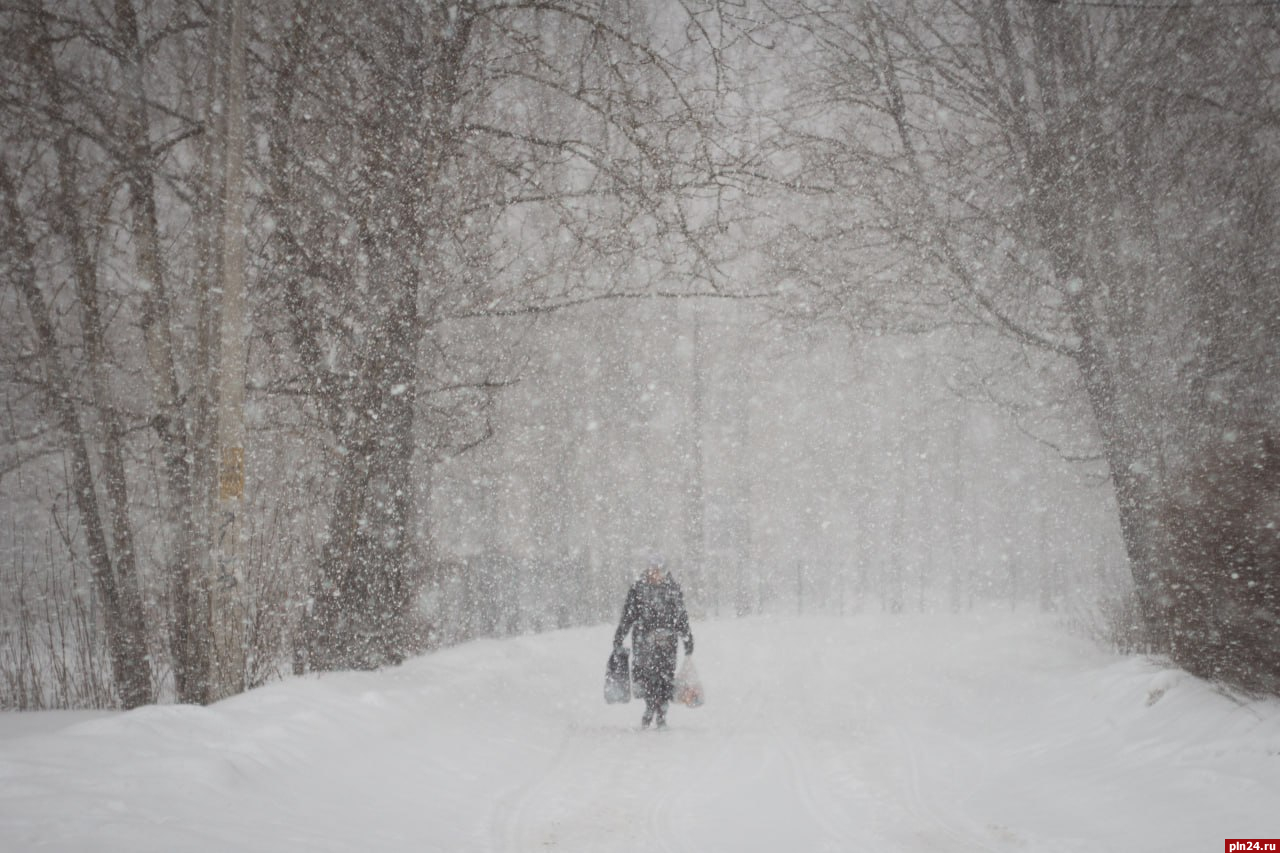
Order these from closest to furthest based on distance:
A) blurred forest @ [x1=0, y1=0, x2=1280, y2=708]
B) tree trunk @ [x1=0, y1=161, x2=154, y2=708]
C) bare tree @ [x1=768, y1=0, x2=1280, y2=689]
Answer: blurred forest @ [x1=0, y1=0, x2=1280, y2=708] < tree trunk @ [x1=0, y1=161, x2=154, y2=708] < bare tree @ [x1=768, y1=0, x2=1280, y2=689]

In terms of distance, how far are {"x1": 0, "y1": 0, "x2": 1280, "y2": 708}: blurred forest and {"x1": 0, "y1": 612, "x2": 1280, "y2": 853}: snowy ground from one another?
0.83m

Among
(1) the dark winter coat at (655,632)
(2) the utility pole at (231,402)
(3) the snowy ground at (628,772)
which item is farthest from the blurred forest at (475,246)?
(1) the dark winter coat at (655,632)

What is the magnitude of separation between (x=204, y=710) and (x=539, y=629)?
16777 mm

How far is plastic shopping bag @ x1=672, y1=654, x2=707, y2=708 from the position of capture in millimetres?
8453

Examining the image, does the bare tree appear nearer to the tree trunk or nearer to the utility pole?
the utility pole

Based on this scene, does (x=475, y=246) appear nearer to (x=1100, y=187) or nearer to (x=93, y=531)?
(x=93, y=531)

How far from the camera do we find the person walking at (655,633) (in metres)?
8.52

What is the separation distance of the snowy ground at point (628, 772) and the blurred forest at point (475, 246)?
32.5 inches

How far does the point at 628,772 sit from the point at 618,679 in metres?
2.38

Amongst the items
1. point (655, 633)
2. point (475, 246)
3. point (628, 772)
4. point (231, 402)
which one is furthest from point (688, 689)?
point (231, 402)

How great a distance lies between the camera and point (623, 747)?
7195 millimetres

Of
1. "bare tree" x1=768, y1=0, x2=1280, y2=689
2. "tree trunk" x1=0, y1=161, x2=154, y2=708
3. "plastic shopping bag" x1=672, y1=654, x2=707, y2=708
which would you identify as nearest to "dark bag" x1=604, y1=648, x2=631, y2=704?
"plastic shopping bag" x1=672, y1=654, x2=707, y2=708

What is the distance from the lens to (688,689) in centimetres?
849

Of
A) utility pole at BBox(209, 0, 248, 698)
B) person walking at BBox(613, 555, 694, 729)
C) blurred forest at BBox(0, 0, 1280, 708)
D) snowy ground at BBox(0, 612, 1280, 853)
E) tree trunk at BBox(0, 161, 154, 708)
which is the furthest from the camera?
person walking at BBox(613, 555, 694, 729)
